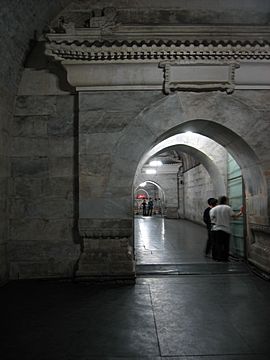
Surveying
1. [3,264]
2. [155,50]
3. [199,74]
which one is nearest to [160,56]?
[155,50]

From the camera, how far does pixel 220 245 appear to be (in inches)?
237

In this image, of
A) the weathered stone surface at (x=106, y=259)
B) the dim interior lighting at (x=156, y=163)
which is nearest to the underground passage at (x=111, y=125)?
the weathered stone surface at (x=106, y=259)

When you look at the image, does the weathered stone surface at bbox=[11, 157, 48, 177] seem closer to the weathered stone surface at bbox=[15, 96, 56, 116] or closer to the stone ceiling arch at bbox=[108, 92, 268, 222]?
the weathered stone surface at bbox=[15, 96, 56, 116]

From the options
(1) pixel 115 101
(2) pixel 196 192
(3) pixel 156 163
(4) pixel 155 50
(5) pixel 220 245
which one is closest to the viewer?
(4) pixel 155 50

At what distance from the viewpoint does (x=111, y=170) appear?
4734 millimetres

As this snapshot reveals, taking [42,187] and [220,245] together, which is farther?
[220,245]

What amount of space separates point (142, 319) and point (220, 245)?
3248 millimetres

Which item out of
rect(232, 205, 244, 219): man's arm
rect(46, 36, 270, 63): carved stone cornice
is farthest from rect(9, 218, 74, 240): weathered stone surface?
rect(232, 205, 244, 219): man's arm

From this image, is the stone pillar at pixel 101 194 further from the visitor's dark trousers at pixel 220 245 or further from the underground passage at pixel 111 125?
the visitor's dark trousers at pixel 220 245

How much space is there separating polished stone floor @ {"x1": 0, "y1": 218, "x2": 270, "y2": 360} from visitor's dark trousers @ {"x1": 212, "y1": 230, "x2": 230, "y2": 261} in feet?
3.25

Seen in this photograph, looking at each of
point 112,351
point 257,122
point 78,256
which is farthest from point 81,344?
point 257,122

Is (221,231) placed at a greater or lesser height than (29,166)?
lesser

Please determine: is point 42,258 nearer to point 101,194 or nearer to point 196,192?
point 101,194

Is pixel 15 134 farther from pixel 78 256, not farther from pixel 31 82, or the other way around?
pixel 78 256
